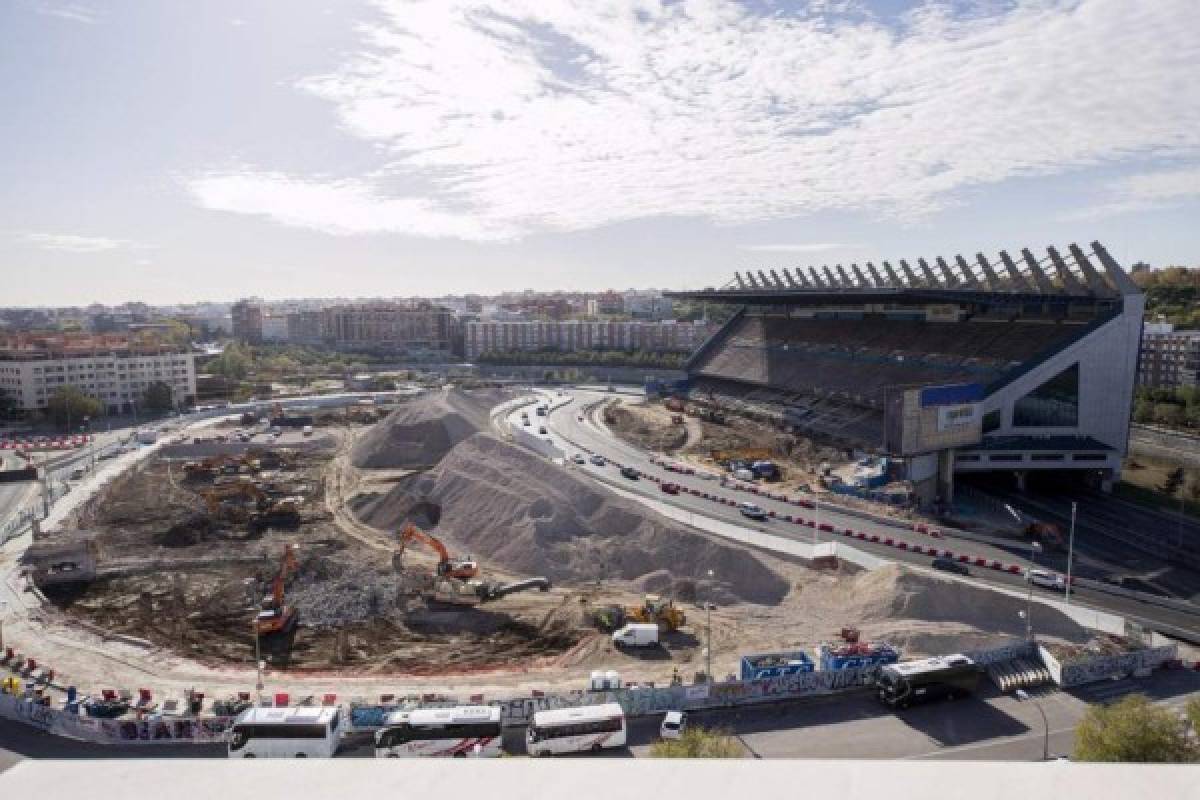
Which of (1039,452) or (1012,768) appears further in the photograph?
(1039,452)

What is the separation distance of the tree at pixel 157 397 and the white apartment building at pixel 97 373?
1571 mm

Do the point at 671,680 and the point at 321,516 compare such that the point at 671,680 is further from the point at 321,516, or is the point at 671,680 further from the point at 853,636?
the point at 321,516

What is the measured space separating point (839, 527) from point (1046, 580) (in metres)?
10.6

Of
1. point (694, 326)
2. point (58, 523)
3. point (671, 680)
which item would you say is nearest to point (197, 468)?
point (58, 523)

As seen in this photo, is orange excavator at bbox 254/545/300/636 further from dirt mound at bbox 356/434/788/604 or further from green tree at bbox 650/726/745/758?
green tree at bbox 650/726/745/758

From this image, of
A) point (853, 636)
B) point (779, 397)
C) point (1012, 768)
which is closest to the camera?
point (1012, 768)

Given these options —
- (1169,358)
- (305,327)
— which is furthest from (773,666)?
→ (305,327)

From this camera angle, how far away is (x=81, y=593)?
121ft

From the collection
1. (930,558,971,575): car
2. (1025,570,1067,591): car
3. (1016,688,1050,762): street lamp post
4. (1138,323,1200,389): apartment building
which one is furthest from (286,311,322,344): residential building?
(1016,688,1050,762): street lamp post

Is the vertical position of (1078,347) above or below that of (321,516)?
above

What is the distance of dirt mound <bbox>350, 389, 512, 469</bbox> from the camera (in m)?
62.3

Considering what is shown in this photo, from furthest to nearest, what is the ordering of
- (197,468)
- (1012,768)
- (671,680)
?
(197,468) → (671,680) → (1012,768)

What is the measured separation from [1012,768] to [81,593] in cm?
4253

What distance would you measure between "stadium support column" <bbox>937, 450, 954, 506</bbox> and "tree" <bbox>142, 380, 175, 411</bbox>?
78.9 m
